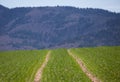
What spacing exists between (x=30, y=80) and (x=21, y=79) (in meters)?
1.12

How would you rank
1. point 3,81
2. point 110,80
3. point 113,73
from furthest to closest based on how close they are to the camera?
1. point 113,73
2. point 3,81
3. point 110,80

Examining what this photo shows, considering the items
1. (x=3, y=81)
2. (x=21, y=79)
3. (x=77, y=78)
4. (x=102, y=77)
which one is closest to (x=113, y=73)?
(x=102, y=77)

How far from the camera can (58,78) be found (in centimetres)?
2869

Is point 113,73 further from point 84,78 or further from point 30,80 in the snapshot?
point 30,80

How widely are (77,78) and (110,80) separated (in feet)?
12.4

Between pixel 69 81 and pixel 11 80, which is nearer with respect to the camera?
pixel 69 81

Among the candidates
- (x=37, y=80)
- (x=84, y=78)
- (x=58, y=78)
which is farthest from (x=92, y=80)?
(x=37, y=80)

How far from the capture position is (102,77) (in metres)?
28.0

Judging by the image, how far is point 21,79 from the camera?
29.0 metres

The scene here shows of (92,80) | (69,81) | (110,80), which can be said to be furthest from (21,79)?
(110,80)

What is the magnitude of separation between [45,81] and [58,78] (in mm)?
1801

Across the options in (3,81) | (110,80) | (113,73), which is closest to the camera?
(110,80)

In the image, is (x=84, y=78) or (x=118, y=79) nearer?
(x=118, y=79)

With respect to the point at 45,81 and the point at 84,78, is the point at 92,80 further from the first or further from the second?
the point at 45,81
